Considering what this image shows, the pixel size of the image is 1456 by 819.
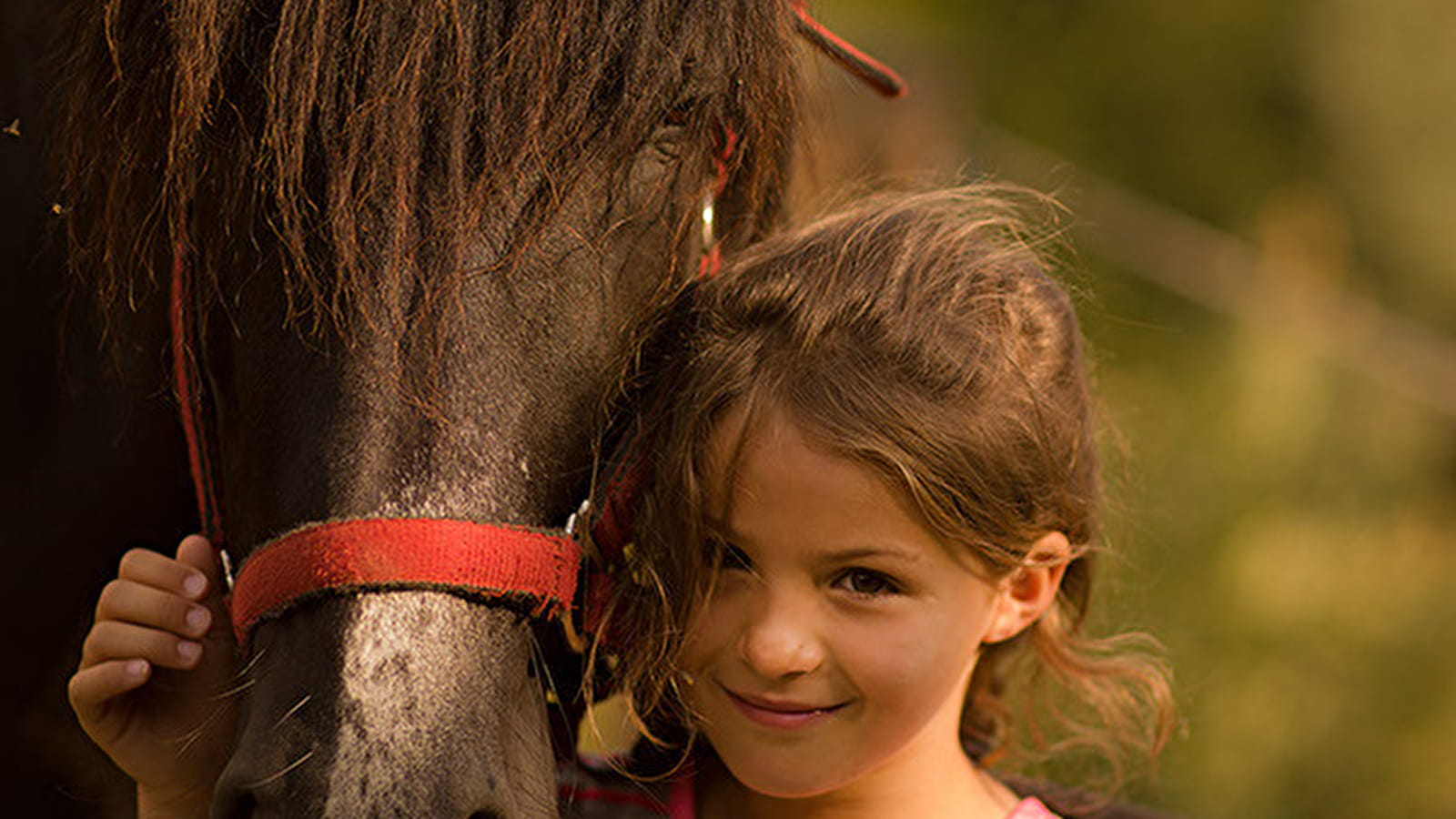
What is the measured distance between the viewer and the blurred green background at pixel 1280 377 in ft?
17.7

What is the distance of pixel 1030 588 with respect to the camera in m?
2.01

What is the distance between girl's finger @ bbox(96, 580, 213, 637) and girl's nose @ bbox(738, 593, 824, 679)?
0.60 meters

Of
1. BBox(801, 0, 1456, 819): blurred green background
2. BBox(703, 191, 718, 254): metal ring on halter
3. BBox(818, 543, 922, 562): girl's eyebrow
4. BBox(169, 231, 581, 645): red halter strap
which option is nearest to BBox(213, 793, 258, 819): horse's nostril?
BBox(169, 231, 581, 645): red halter strap

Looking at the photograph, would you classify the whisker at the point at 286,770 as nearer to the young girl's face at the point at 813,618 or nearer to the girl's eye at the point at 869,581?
the young girl's face at the point at 813,618

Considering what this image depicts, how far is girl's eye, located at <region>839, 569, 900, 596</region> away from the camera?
5.91 feet

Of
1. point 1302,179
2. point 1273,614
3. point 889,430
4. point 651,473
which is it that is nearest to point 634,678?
point 651,473

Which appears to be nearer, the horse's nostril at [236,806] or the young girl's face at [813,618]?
the horse's nostril at [236,806]

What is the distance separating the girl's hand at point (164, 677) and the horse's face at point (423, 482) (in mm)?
116

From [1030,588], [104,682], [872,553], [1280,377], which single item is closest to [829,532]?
[872,553]

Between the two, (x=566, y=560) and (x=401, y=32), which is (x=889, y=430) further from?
(x=401, y=32)

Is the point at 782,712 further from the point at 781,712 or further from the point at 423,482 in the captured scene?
the point at 423,482

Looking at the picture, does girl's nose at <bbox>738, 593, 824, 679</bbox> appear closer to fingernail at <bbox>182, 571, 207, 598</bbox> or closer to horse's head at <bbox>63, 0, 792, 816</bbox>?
horse's head at <bbox>63, 0, 792, 816</bbox>

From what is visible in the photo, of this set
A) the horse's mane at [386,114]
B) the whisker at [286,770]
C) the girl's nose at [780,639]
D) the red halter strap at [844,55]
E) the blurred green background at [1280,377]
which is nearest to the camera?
the whisker at [286,770]

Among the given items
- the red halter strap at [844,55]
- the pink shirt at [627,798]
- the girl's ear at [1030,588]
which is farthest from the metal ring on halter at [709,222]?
the pink shirt at [627,798]
